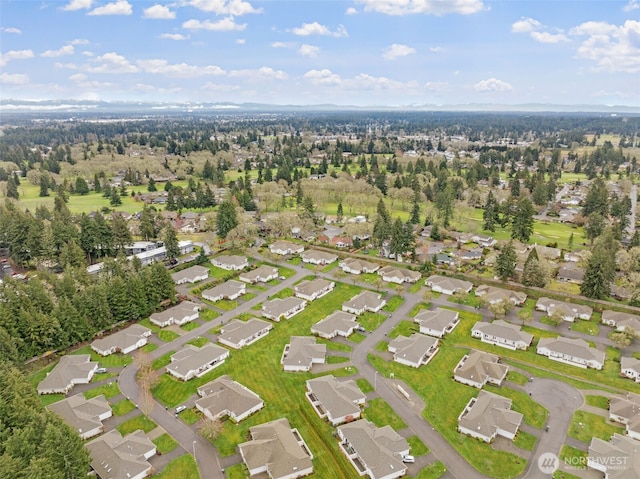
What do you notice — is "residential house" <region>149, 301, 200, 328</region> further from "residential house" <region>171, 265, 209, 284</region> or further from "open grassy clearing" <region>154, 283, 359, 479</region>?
"open grassy clearing" <region>154, 283, 359, 479</region>

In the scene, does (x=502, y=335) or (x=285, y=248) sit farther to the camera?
(x=285, y=248)

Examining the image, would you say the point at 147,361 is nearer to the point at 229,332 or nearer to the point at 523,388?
the point at 229,332

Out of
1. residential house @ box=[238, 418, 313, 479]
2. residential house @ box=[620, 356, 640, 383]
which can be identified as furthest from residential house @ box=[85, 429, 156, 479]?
residential house @ box=[620, 356, 640, 383]

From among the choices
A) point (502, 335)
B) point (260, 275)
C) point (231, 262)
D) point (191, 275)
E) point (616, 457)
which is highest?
point (231, 262)

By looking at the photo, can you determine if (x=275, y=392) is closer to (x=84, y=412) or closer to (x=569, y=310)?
(x=84, y=412)

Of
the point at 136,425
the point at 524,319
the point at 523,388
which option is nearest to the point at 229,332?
the point at 136,425

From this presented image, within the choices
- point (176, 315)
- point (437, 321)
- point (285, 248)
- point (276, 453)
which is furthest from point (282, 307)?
point (276, 453)
